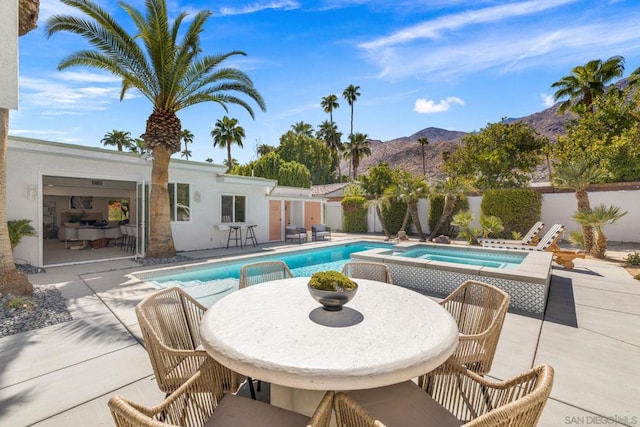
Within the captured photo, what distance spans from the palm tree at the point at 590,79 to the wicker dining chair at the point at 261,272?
23602 millimetres

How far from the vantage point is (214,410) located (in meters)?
1.78

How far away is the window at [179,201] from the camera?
35.9 ft

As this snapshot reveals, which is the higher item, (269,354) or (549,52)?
(549,52)

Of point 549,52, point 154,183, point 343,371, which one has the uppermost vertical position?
point 549,52

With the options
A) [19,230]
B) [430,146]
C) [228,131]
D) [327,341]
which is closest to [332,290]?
[327,341]

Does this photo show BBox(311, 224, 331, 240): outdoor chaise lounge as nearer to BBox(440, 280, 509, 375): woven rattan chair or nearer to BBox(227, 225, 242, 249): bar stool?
BBox(227, 225, 242, 249): bar stool

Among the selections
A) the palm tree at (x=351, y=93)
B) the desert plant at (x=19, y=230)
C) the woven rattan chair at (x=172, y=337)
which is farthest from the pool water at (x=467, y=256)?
the palm tree at (x=351, y=93)

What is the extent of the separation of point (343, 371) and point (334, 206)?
20.9 m

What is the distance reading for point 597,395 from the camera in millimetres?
2594

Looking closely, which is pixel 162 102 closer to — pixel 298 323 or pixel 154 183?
pixel 154 183

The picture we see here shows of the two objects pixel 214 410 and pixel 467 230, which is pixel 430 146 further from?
pixel 214 410

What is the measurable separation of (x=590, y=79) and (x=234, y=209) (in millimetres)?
23758

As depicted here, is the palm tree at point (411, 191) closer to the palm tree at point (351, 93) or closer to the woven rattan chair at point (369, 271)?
the woven rattan chair at point (369, 271)

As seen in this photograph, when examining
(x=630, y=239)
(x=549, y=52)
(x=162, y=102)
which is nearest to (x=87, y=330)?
(x=162, y=102)
